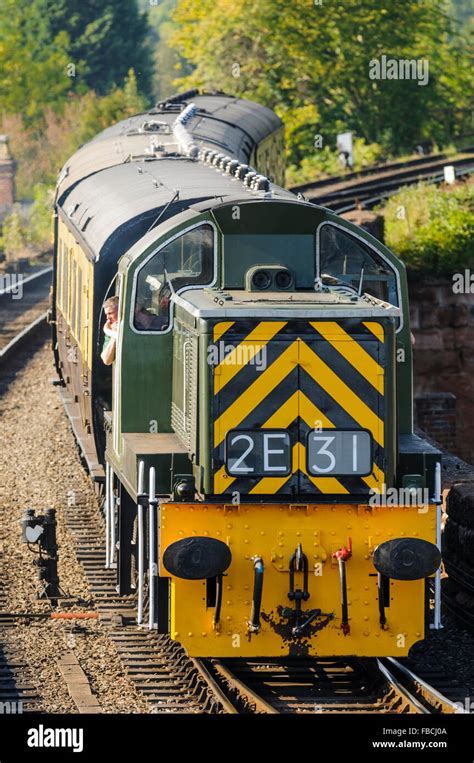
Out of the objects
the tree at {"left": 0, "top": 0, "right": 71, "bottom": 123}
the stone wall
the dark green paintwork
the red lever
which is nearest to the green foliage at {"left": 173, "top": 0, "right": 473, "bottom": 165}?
the tree at {"left": 0, "top": 0, "right": 71, "bottom": 123}

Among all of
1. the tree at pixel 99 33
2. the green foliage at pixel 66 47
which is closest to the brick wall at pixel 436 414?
the green foliage at pixel 66 47

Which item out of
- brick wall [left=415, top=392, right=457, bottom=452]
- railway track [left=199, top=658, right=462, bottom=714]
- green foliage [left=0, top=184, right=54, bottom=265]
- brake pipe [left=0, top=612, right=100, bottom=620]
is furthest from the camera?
green foliage [left=0, top=184, right=54, bottom=265]

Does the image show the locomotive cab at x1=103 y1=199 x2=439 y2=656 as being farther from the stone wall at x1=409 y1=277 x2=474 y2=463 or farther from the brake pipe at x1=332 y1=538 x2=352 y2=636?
the stone wall at x1=409 y1=277 x2=474 y2=463

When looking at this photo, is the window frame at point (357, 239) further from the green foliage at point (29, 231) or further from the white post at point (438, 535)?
the green foliage at point (29, 231)

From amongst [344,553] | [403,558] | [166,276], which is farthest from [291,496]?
[166,276]

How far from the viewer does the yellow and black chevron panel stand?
28.8ft

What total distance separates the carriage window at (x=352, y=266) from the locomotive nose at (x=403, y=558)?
2.00 metres

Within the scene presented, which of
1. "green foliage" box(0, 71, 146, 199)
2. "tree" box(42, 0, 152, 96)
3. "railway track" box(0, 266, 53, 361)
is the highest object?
"tree" box(42, 0, 152, 96)

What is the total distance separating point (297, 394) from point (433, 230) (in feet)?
40.4

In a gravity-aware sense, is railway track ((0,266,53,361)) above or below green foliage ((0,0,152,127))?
below

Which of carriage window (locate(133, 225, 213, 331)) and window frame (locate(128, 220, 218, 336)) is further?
carriage window (locate(133, 225, 213, 331))

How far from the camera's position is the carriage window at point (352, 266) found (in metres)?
9.80

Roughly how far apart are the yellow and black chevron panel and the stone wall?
412 inches
